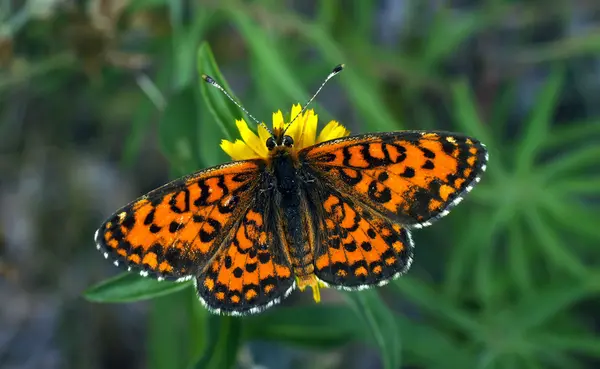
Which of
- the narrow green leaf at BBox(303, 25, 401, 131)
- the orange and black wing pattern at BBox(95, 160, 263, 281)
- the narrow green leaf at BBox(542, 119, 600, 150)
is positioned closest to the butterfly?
the orange and black wing pattern at BBox(95, 160, 263, 281)

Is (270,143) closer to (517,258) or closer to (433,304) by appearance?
(433,304)

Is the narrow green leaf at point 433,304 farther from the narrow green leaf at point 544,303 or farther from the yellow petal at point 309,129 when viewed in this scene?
the yellow petal at point 309,129

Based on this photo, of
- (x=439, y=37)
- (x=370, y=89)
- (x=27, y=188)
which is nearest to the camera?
(x=370, y=89)

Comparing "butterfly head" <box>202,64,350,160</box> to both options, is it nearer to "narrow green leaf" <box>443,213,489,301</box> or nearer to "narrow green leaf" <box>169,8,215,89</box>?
"narrow green leaf" <box>169,8,215,89</box>

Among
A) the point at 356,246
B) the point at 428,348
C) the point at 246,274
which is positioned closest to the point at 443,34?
the point at 428,348

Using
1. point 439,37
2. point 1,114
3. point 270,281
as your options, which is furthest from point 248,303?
point 1,114

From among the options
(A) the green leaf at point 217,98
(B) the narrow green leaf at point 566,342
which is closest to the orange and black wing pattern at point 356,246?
(A) the green leaf at point 217,98

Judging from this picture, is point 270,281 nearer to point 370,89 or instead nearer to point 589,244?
point 370,89

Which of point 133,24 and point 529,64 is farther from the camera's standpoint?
point 529,64
